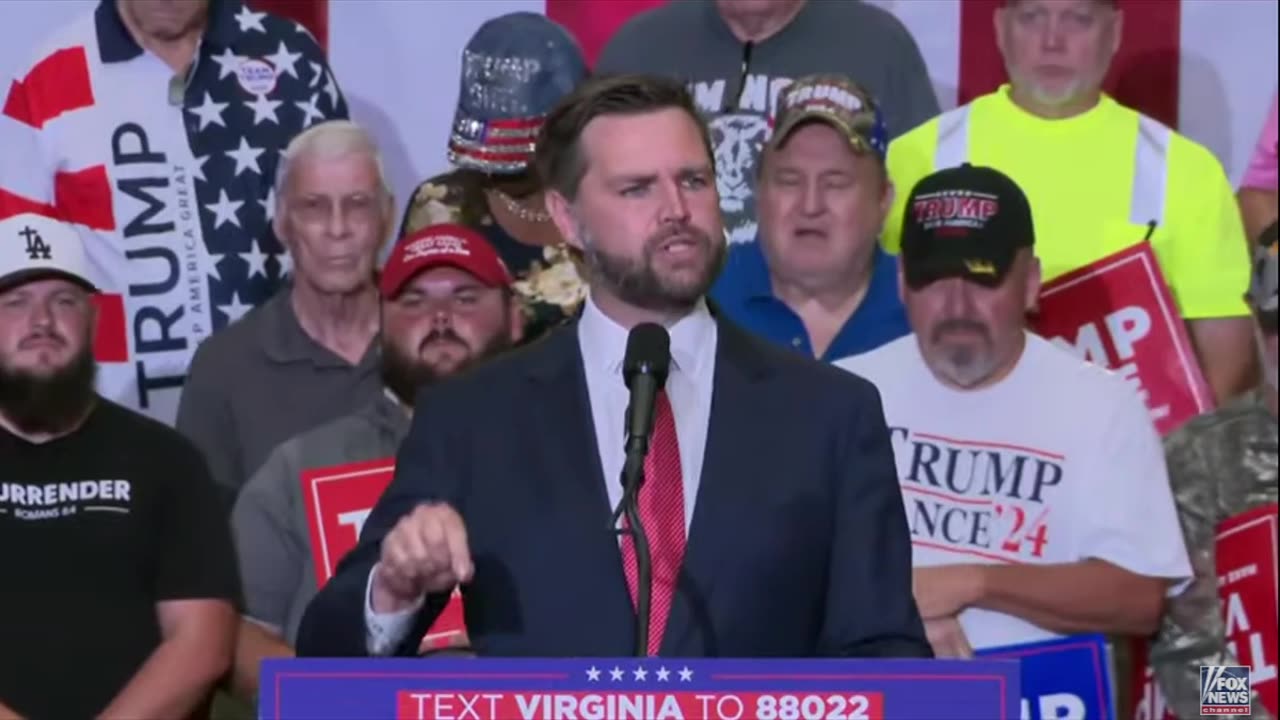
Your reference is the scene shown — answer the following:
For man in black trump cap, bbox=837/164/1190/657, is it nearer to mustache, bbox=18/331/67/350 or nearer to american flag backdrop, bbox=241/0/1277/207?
american flag backdrop, bbox=241/0/1277/207

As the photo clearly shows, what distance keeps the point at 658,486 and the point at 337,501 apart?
173 cm

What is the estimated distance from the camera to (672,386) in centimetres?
280

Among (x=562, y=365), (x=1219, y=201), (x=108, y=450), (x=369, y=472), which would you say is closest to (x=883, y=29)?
(x=1219, y=201)

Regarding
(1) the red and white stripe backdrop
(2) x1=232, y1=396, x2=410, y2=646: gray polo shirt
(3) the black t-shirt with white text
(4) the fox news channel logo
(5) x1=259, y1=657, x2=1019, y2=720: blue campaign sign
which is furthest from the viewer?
(1) the red and white stripe backdrop

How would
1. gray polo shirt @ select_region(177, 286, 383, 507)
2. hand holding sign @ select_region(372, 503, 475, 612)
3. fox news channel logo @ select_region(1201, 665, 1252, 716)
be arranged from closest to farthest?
hand holding sign @ select_region(372, 503, 475, 612), fox news channel logo @ select_region(1201, 665, 1252, 716), gray polo shirt @ select_region(177, 286, 383, 507)

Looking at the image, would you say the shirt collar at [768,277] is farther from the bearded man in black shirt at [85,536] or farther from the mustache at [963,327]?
the bearded man in black shirt at [85,536]

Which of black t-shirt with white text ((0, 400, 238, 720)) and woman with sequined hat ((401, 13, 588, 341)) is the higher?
woman with sequined hat ((401, 13, 588, 341))

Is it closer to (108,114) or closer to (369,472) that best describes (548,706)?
(369,472)

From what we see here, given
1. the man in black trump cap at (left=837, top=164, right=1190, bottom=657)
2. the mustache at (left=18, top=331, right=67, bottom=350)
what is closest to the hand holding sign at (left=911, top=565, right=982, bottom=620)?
the man in black trump cap at (left=837, top=164, right=1190, bottom=657)

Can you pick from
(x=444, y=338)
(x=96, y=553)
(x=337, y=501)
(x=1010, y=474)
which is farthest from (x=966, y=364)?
(x=96, y=553)

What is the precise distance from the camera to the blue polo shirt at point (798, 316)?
15.0 feet

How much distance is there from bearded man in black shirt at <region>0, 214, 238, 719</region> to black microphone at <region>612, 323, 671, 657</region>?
182cm

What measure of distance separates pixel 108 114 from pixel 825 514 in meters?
2.68

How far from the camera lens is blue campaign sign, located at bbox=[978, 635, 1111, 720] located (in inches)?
152
